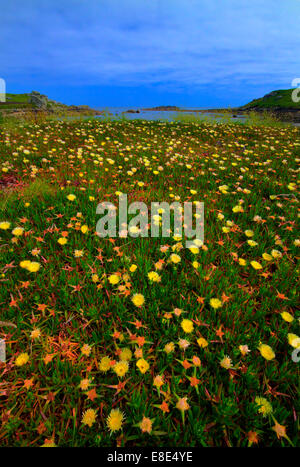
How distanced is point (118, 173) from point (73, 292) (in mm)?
2725

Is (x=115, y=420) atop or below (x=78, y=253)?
below

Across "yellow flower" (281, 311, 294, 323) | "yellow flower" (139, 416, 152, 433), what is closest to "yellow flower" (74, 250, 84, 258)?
"yellow flower" (139, 416, 152, 433)

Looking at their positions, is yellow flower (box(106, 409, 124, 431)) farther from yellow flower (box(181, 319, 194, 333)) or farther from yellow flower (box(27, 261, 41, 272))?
yellow flower (box(27, 261, 41, 272))

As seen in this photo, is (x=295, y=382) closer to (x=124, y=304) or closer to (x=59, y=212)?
(x=124, y=304)

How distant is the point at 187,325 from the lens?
142cm

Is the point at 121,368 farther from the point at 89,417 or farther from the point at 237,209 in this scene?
the point at 237,209

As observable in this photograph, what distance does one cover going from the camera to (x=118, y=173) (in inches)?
152

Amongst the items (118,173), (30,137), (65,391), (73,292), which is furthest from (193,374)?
(30,137)

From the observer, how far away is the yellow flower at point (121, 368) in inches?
46.1

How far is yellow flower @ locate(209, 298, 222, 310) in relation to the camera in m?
1.55

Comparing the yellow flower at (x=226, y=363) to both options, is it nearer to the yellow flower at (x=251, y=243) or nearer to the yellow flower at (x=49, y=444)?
the yellow flower at (x=49, y=444)

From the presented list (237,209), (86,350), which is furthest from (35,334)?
(237,209)

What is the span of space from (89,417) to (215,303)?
102cm
